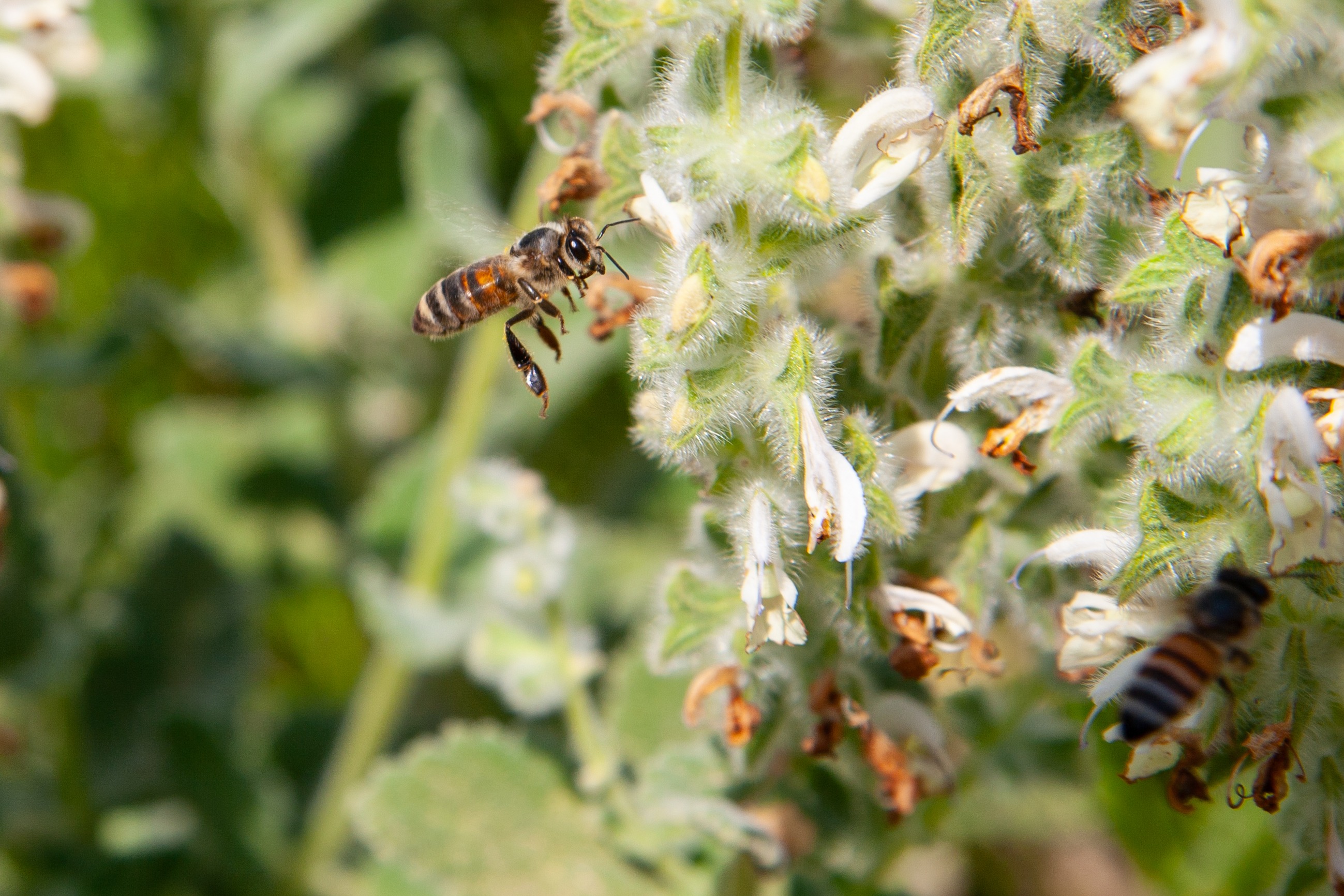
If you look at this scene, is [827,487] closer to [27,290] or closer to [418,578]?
[418,578]

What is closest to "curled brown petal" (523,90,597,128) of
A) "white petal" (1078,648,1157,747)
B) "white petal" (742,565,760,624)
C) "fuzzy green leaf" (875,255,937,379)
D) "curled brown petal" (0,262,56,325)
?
"fuzzy green leaf" (875,255,937,379)

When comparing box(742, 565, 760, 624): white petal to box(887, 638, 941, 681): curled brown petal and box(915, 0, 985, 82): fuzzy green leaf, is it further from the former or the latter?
box(915, 0, 985, 82): fuzzy green leaf

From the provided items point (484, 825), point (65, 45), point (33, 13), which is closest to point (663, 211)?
point (484, 825)

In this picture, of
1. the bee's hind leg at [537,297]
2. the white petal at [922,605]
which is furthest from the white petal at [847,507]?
the bee's hind leg at [537,297]

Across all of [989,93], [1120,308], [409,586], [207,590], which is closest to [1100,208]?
[1120,308]

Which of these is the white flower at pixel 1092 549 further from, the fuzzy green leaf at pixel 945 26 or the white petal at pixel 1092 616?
the fuzzy green leaf at pixel 945 26

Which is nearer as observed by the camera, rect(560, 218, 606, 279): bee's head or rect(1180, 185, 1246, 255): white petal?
rect(1180, 185, 1246, 255): white petal
